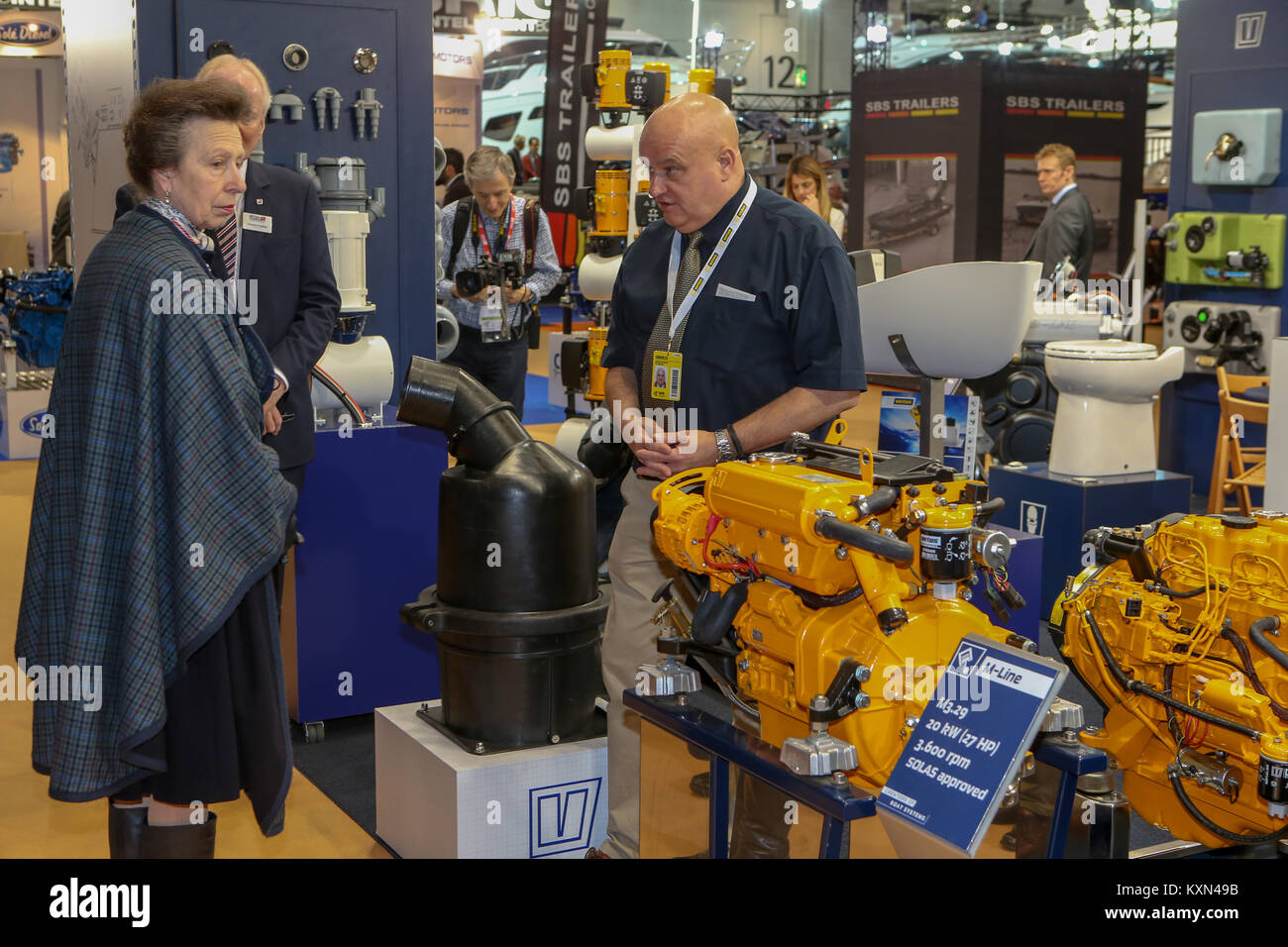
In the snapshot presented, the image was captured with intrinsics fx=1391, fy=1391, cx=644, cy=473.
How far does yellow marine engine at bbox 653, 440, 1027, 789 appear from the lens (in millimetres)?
2203

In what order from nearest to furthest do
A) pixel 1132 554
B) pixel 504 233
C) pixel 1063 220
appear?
pixel 1132 554, pixel 504 233, pixel 1063 220

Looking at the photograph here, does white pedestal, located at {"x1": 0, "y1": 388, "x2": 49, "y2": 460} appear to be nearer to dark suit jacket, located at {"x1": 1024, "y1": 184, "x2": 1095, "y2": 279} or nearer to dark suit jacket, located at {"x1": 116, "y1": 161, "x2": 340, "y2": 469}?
dark suit jacket, located at {"x1": 116, "y1": 161, "x2": 340, "y2": 469}

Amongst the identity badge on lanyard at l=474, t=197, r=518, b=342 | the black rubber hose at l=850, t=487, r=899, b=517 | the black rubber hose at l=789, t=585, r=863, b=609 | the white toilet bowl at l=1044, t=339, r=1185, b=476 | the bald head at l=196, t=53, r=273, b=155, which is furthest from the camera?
the identity badge on lanyard at l=474, t=197, r=518, b=342

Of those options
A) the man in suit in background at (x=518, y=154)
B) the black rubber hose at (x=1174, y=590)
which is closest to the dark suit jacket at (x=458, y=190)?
the black rubber hose at (x=1174, y=590)

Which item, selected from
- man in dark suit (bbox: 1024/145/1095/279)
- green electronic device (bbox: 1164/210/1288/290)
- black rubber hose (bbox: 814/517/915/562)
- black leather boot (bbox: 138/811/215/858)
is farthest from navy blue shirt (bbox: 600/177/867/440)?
man in dark suit (bbox: 1024/145/1095/279)

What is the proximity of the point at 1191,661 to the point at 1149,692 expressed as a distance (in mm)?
106

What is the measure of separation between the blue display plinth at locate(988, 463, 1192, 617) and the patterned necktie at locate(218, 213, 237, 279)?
3.31 metres

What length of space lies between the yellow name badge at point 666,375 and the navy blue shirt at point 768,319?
15 mm

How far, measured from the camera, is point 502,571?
123 inches

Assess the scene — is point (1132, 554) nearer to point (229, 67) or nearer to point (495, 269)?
point (229, 67)

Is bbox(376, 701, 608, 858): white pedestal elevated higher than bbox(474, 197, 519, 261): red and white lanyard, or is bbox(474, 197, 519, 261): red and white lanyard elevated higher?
bbox(474, 197, 519, 261): red and white lanyard

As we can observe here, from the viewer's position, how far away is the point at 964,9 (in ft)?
74.3

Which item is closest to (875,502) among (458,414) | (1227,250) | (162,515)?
(162,515)
